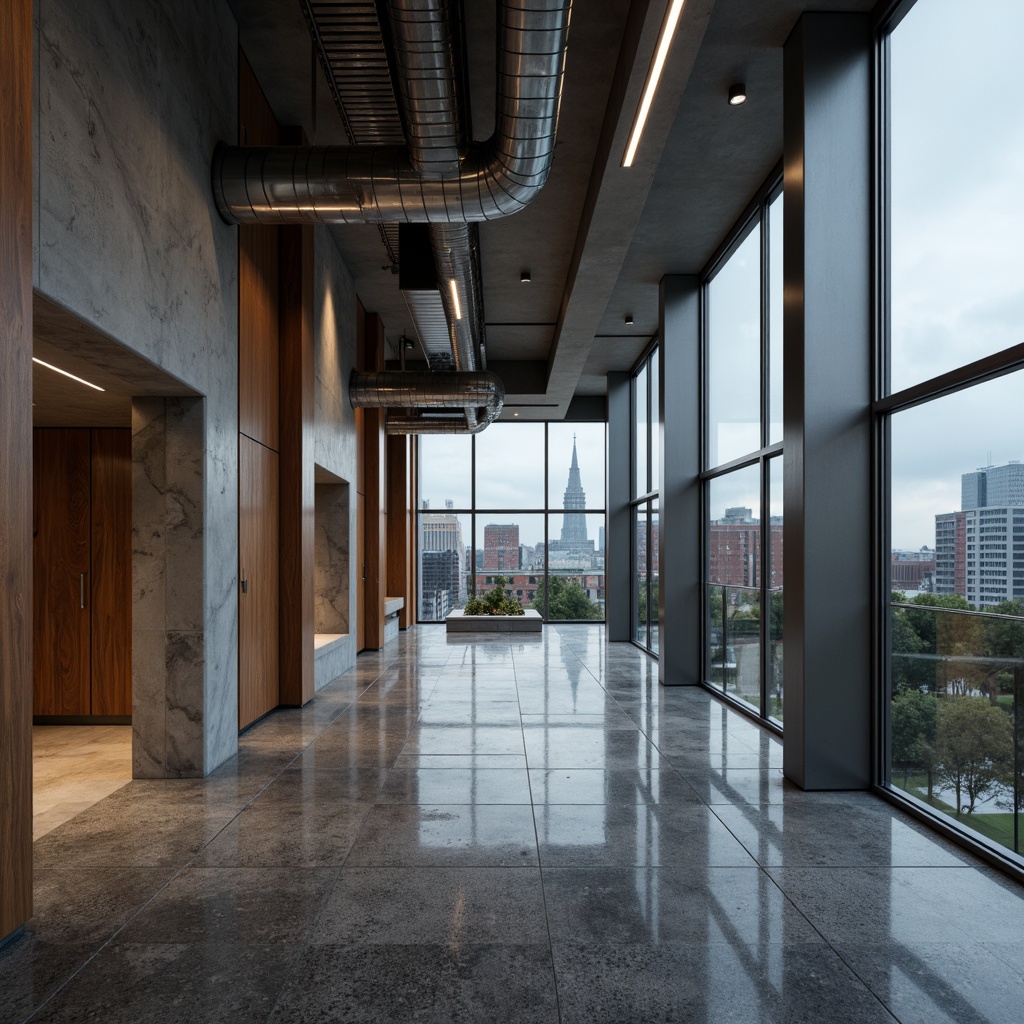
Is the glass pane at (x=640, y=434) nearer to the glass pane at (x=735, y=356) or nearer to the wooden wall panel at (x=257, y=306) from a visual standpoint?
the glass pane at (x=735, y=356)

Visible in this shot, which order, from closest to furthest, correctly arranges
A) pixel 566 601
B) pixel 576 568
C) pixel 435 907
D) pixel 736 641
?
pixel 435 907 < pixel 736 641 < pixel 566 601 < pixel 576 568

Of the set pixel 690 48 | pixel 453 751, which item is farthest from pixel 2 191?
pixel 453 751

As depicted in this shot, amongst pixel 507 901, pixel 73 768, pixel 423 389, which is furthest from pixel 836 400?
pixel 423 389

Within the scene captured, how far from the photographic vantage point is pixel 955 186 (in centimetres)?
433

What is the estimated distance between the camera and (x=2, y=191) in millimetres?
2863

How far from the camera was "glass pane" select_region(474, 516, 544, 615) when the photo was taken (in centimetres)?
→ 1786

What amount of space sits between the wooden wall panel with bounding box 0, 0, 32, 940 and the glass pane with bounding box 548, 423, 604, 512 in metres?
14.9

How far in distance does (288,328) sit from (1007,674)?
629 cm

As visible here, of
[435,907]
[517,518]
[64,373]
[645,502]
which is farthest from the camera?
[517,518]

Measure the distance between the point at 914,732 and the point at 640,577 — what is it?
9.15 m

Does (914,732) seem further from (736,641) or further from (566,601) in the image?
(566,601)

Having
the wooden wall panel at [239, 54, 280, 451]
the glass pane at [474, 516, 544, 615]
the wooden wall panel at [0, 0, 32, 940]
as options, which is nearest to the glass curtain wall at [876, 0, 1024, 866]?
the wooden wall panel at [0, 0, 32, 940]

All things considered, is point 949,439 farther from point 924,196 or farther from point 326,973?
point 326,973

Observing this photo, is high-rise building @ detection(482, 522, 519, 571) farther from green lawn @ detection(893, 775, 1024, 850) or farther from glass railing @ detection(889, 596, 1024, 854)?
green lawn @ detection(893, 775, 1024, 850)
